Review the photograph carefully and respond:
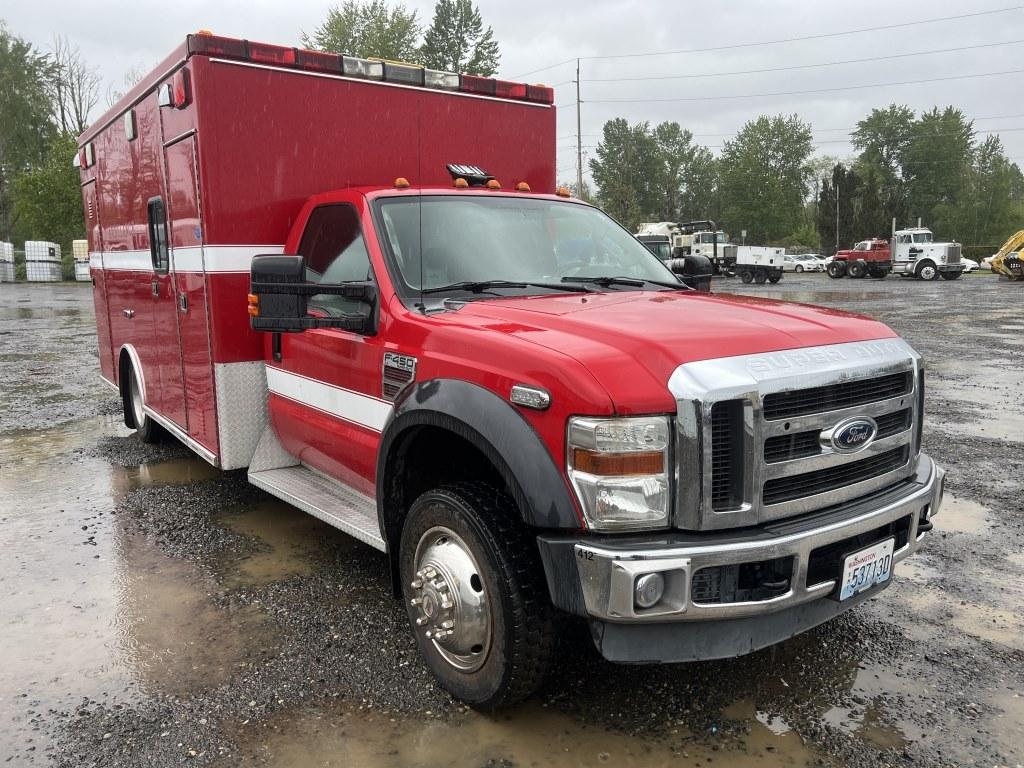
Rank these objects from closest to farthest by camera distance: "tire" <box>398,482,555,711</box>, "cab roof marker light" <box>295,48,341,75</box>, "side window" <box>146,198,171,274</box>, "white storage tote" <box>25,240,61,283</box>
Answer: "tire" <box>398,482,555,711</box>, "cab roof marker light" <box>295,48,341,75</box>, "side window" <box>146,198,171,274</box>, "white storage tote" <box>25,240,61,283</box>

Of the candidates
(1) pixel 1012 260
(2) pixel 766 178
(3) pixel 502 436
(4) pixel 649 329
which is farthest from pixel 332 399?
(2) pixel 766 178

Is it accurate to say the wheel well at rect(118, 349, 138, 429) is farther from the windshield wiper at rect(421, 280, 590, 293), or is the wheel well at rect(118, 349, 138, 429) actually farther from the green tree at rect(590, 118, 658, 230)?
the green tree at rect(590, 118, 658, 230)

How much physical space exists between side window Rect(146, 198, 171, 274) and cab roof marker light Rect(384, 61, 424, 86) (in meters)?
1.67

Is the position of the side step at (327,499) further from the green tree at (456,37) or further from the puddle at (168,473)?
the green tree at (456,37)

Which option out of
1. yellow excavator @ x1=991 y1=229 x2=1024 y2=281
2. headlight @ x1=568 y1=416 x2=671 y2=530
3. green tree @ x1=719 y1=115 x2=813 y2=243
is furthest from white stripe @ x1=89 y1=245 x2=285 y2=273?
green tree @ x1=719 y1=115 x2=813 y2=243

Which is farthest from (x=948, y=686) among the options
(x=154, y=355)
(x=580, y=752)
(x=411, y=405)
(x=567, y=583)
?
(x=154, y=355)

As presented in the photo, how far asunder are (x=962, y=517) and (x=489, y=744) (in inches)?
147

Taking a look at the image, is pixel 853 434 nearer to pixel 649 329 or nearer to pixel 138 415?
pixel 649 329

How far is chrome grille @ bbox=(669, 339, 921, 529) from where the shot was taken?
2.60m

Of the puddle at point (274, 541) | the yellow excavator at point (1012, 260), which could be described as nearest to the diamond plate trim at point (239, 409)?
the puddle at point (274, 541)

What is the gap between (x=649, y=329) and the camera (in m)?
2.93

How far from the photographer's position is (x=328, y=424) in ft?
13.8

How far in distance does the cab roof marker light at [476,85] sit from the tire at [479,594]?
10.8ft

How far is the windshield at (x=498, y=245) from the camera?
3.86 m
